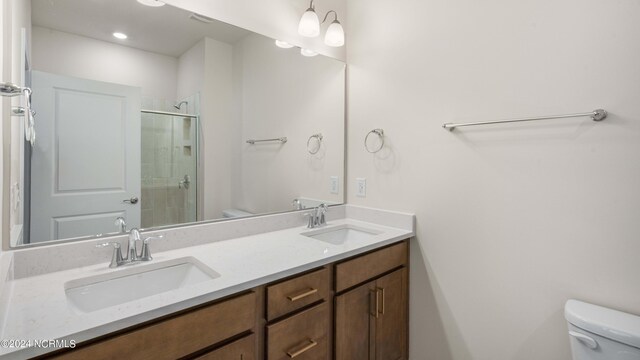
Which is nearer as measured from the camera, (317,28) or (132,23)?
(132,23)

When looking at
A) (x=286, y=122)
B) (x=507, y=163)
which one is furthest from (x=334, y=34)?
(x=507, y=163)

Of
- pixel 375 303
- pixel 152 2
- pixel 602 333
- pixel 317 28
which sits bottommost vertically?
pixel 375 303

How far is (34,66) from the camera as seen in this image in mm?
1061

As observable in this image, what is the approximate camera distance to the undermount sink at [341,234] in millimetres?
1757

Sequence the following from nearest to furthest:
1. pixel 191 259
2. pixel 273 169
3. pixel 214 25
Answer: pixel 191 259
pixel 214 25
pixel 273 169

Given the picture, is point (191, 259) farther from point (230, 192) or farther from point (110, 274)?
point (230, 192)

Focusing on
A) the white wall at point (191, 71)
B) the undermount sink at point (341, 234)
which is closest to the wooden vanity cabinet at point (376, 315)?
the undermount sink at point (341, 234)

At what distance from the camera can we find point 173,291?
2.94ft

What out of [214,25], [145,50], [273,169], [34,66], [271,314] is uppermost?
[214,25]

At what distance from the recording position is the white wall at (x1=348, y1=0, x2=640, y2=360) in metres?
1.12

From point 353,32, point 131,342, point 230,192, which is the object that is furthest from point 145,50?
point 353,32

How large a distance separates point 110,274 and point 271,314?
575mm

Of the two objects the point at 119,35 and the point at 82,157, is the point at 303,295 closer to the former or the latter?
the point at 82,157

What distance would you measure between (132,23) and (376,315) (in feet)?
5.66
